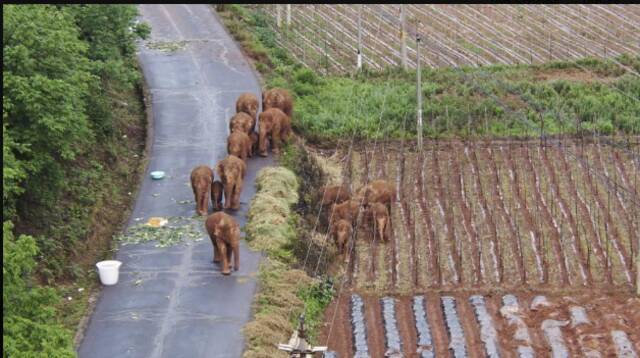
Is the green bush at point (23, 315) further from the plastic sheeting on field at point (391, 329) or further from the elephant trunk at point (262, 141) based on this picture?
the elephant trunk at point (262, 141)

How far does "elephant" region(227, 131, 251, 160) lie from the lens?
105 feet

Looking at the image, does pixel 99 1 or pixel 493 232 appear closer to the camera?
pixel 493 232

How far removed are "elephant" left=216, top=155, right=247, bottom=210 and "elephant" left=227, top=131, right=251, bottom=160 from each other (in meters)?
2.34

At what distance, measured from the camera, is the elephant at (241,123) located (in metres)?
33.4

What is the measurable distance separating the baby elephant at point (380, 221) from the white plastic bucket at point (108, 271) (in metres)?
6.79

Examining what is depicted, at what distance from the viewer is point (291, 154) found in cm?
3391

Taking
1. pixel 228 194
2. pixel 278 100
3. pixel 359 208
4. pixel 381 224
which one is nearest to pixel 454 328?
pixel 381 224

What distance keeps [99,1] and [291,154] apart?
22.9 feet

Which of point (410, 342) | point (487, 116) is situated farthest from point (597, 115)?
point (410, 342)

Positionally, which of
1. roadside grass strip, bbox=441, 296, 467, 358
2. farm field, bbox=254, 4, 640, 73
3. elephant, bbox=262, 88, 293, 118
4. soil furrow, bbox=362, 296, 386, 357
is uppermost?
farm field, bbox=254, 4, 640, 73

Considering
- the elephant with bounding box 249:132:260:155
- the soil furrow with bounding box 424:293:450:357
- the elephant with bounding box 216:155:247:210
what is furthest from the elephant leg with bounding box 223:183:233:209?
the soil furrow with bounding box 424:293:450:357

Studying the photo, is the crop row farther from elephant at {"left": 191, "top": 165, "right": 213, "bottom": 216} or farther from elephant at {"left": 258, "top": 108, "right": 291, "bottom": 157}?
elephant at {"left": 191, "top": 165, "right": 213, "bottom": 216}

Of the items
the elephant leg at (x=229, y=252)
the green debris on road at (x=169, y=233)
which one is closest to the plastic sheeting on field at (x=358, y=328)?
the elephant leg at (x=229, y=252)

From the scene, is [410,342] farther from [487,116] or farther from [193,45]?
[193,45]
